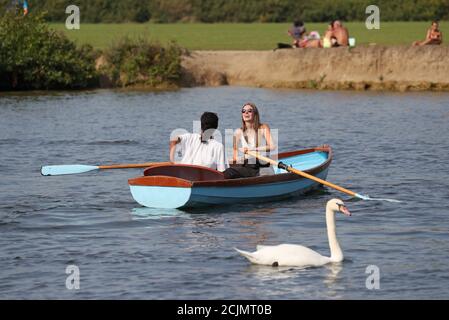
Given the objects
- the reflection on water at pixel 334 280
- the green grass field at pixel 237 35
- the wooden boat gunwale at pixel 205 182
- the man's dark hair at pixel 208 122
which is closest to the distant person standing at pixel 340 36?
the green grass field at pixel 237 35

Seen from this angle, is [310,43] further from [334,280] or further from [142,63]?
[334,280]

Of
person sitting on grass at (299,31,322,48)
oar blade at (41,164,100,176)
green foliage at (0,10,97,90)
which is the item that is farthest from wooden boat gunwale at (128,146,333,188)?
person sitting on grass at (299,31,322,48)

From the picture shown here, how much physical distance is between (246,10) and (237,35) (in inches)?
756

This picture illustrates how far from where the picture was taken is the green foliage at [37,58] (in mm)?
35812

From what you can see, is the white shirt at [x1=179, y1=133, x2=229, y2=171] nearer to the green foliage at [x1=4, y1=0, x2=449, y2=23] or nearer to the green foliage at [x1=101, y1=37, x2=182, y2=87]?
the green foliage at [x1=101, y1=37, x2=182, y2=87]

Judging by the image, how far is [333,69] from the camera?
119 ft

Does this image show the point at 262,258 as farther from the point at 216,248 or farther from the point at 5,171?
the point at 5,171

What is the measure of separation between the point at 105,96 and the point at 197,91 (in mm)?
2864

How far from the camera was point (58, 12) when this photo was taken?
6322cm

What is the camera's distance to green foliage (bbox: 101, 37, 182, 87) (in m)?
37.8

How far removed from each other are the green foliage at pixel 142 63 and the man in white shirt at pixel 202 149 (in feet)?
68.5

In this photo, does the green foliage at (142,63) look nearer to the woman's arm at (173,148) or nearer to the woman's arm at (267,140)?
the woman's arm at (267,140)

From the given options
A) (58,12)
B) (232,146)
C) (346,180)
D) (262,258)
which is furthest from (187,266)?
(58,12)

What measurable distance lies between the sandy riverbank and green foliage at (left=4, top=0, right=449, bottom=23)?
23779 millimetres
